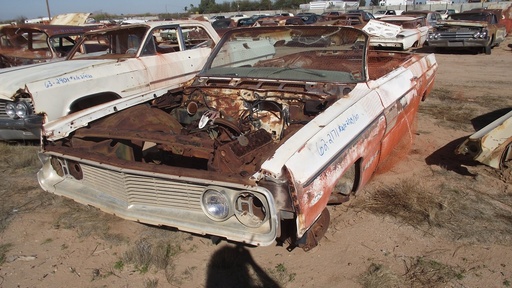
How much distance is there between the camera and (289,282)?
272 cm

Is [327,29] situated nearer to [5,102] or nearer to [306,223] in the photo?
[306,223]

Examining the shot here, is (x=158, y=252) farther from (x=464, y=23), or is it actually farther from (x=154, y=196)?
(x=464, y=23)

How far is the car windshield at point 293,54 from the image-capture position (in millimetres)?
3793

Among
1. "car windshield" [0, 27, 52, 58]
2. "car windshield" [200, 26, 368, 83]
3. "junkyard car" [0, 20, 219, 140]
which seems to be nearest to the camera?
"car windshield" [200, 26, 368, 83]

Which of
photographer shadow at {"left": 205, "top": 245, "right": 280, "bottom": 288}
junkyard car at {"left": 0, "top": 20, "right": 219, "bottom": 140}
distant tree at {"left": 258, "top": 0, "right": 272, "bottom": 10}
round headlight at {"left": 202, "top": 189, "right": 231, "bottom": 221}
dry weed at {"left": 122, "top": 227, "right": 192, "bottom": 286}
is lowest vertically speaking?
photographer shadow at {"left": 205, "top": 245, "right": 280, "bottom": 288}

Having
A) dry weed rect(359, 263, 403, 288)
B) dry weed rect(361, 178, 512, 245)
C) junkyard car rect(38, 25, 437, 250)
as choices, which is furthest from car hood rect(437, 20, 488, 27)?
dry weed rect(359, 263, 403, 288)

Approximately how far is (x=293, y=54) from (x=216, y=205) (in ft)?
7.73

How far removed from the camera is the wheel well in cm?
505

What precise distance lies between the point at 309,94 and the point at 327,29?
0.98 m

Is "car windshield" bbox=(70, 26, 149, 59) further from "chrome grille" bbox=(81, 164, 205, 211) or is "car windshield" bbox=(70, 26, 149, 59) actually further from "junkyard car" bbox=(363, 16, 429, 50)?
"junkyard car" bbox=(363, 16, 429, 50)

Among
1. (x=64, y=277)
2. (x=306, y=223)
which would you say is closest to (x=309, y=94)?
(x=306, y=223)

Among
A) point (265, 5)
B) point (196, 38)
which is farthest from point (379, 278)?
point (265, 5)

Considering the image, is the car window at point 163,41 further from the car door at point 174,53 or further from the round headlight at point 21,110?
the round headlight at point 21,110

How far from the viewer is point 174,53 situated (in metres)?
6.30
